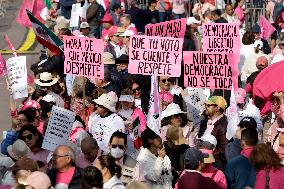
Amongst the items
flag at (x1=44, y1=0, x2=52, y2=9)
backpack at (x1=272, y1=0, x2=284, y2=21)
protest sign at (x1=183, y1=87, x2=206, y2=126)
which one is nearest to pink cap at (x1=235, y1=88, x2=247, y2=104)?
protest sign at (x1=183, y1=87, x2=206, y2=126)

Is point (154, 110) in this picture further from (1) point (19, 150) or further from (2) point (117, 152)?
(1) point (19, 150)

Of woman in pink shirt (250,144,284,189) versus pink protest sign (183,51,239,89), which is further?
pink protest sign (183,51,239,89)

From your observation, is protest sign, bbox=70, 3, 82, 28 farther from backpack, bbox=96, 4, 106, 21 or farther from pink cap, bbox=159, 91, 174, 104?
pink cap, bbox=159, 91, 174, 104

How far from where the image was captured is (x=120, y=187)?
1197cm

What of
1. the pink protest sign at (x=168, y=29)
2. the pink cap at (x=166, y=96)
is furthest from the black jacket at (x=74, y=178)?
the pink protest sign at (x=168, y=29)

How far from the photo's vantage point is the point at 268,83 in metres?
16.2

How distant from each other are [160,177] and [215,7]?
16.5 meters

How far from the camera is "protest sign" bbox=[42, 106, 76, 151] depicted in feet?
46.0

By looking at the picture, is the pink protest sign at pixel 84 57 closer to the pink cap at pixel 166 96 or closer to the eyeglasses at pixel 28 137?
the pink cap at pixel 166 96

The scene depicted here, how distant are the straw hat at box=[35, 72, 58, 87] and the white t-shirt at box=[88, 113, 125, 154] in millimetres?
2603

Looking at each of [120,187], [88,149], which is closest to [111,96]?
[88,149]

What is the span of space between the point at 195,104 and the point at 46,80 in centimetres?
256

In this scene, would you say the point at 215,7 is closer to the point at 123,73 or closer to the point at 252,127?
the point at 123,73

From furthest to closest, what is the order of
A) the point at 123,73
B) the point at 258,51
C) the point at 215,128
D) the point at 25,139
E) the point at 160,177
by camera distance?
the point at 258,51 → the point at 123,73 → the point at 215,128 → the point at 25,139 → the point at 160,177
